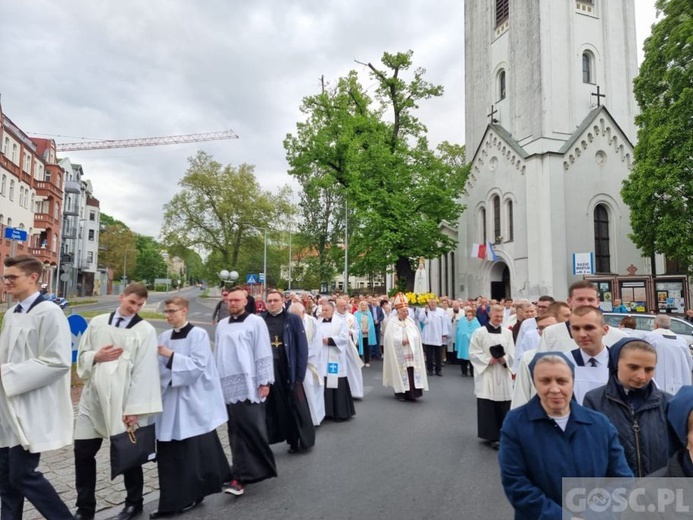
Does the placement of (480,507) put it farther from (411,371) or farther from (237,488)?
(411,371)

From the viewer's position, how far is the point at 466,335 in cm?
1329

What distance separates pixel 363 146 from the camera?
27.4 m

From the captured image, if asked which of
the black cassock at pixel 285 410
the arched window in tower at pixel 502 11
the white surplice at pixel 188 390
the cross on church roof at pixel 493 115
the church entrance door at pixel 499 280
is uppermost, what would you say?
the arched window in tower at pixel 502 11

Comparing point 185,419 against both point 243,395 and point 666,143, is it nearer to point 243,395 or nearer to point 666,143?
point 243,395

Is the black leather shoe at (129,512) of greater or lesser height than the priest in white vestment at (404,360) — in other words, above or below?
below

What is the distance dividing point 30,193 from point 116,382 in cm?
4438

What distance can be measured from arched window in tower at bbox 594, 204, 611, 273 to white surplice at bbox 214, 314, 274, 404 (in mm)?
26779

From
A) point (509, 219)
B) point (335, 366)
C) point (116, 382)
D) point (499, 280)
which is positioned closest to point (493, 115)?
point (509, 219)

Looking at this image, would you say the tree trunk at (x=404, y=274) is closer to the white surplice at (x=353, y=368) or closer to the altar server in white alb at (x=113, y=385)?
the white surplice at (x=353, y=368)

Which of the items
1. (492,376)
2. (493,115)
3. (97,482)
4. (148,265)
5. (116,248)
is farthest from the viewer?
(148,265)

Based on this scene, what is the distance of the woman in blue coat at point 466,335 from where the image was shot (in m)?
13.1

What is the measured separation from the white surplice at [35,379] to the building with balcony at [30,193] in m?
31.9

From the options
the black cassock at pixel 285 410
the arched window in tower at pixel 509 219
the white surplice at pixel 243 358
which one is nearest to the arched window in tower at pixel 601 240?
the arched window in tower at pixel 509 219

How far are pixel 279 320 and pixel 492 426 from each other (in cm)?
322
